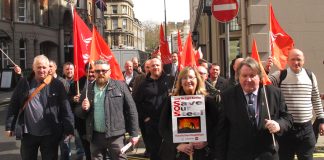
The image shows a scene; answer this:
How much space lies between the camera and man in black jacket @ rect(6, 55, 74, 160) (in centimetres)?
559

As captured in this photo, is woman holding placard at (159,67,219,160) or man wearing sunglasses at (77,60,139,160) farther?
man wearing sunglasses at (77,60,139,160)

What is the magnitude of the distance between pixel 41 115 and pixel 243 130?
278cm

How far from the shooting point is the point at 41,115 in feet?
18.4

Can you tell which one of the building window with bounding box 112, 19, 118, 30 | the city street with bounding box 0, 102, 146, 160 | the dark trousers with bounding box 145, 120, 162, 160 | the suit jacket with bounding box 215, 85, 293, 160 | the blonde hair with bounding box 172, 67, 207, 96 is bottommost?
the city street with bounding box 0, 102, 146, 160

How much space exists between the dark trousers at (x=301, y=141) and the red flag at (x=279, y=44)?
126 centimetres

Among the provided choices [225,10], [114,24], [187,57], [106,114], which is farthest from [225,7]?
[114,24]

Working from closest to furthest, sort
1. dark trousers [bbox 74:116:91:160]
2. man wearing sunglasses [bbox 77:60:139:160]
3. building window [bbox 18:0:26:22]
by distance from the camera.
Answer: man wearing sunglasses [bbox 77:60:139:160] < dark trousers [bbox 74:116:91:160] < building window [bbox 18:0:26:22]

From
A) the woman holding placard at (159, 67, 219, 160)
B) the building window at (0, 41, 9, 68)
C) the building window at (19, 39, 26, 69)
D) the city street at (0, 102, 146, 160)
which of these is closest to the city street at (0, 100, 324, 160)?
the city street at (0, 102, 146, 160)

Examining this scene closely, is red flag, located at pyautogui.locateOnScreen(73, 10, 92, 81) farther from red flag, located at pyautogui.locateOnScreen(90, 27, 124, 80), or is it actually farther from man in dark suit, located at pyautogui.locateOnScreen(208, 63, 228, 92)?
man in dark suit, located at pyautogui.locateOnScreen(208, 63, 228, 92)

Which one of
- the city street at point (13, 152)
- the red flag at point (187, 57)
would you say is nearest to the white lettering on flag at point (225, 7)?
the red flag at point (187, 57)

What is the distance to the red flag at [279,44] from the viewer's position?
21.3ft

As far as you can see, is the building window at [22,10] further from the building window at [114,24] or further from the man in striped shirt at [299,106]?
the building window at [114,24]

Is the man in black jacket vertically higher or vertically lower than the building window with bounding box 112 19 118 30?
lower

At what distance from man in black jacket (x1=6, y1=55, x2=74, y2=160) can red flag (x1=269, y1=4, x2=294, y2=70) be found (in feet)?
10.2
